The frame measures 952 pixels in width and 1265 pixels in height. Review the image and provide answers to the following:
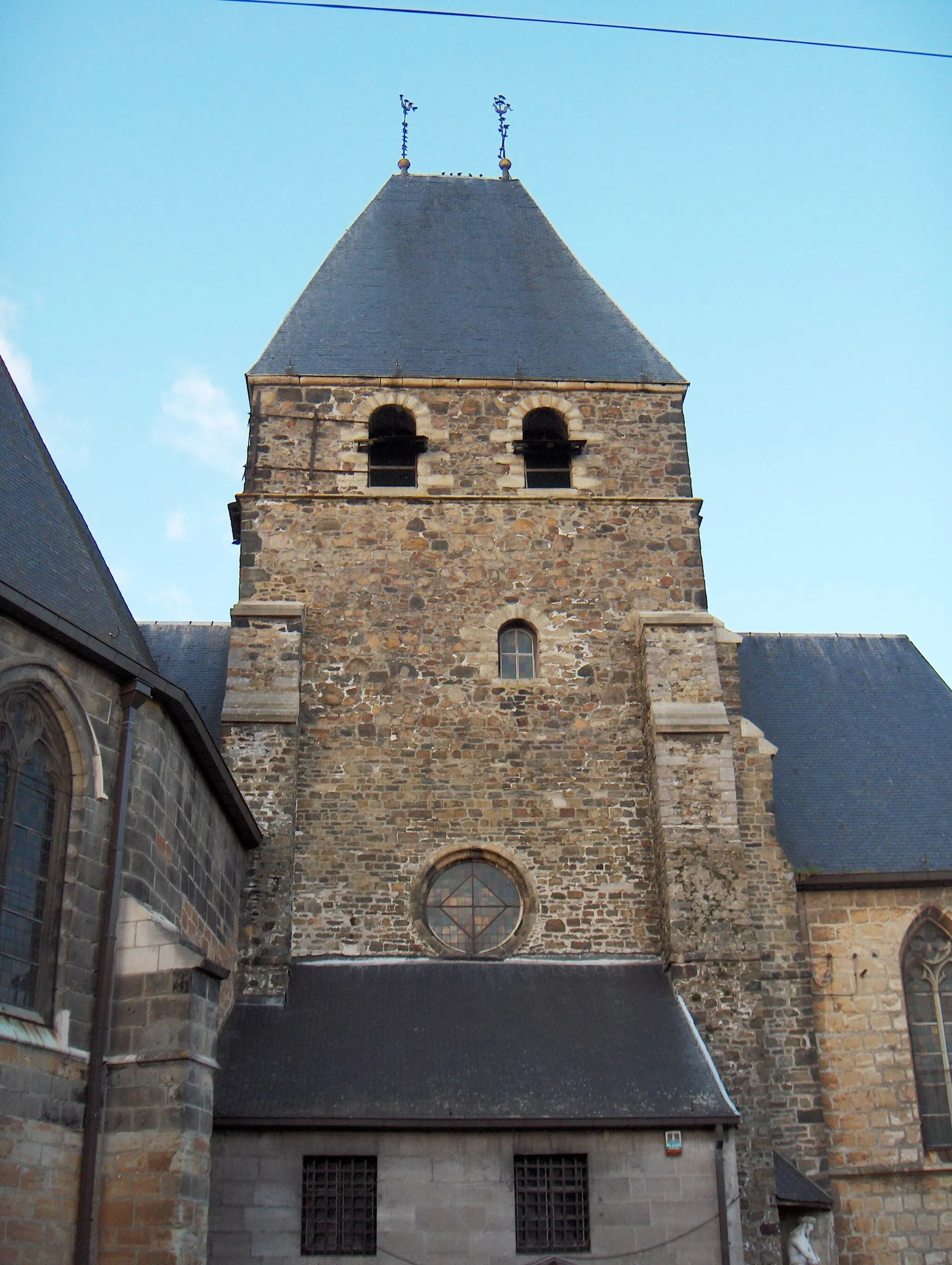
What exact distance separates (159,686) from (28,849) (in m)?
1.78

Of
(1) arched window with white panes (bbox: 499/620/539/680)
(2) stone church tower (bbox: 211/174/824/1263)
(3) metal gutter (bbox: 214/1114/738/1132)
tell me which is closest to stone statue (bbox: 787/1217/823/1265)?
(2) stone church tower (bbox: 211/174/824/1263)

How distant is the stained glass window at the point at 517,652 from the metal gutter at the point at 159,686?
3.53 m

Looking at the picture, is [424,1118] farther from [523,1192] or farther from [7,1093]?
[7,1093]

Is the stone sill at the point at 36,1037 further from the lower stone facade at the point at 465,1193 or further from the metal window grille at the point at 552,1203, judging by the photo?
the metal window grille at the point at 552,1203

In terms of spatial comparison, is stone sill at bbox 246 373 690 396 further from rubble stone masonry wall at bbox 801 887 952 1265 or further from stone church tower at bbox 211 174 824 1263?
rubble stone masonry wall at bbox 801 887 952 1265

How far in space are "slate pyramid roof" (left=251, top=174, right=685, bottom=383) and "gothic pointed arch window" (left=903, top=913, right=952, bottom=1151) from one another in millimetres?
7439

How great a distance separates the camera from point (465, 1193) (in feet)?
37.7

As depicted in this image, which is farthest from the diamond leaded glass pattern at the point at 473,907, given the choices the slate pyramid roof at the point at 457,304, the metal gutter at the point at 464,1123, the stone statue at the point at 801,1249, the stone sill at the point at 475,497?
the slate pyramid roof at the point at 457,304

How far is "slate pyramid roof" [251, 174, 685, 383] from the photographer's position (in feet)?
57.0

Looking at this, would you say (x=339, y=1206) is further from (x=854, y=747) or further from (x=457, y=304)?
(x=457, y=304)

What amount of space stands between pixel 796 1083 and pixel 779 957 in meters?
1.30

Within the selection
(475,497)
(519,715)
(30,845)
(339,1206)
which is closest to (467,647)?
(519,715)

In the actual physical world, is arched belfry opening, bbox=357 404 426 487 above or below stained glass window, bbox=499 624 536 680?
above

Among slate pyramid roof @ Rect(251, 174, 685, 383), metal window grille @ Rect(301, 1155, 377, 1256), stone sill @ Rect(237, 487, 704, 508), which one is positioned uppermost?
slate pyramid roof @ Rect(251, 174, 685, 383)
